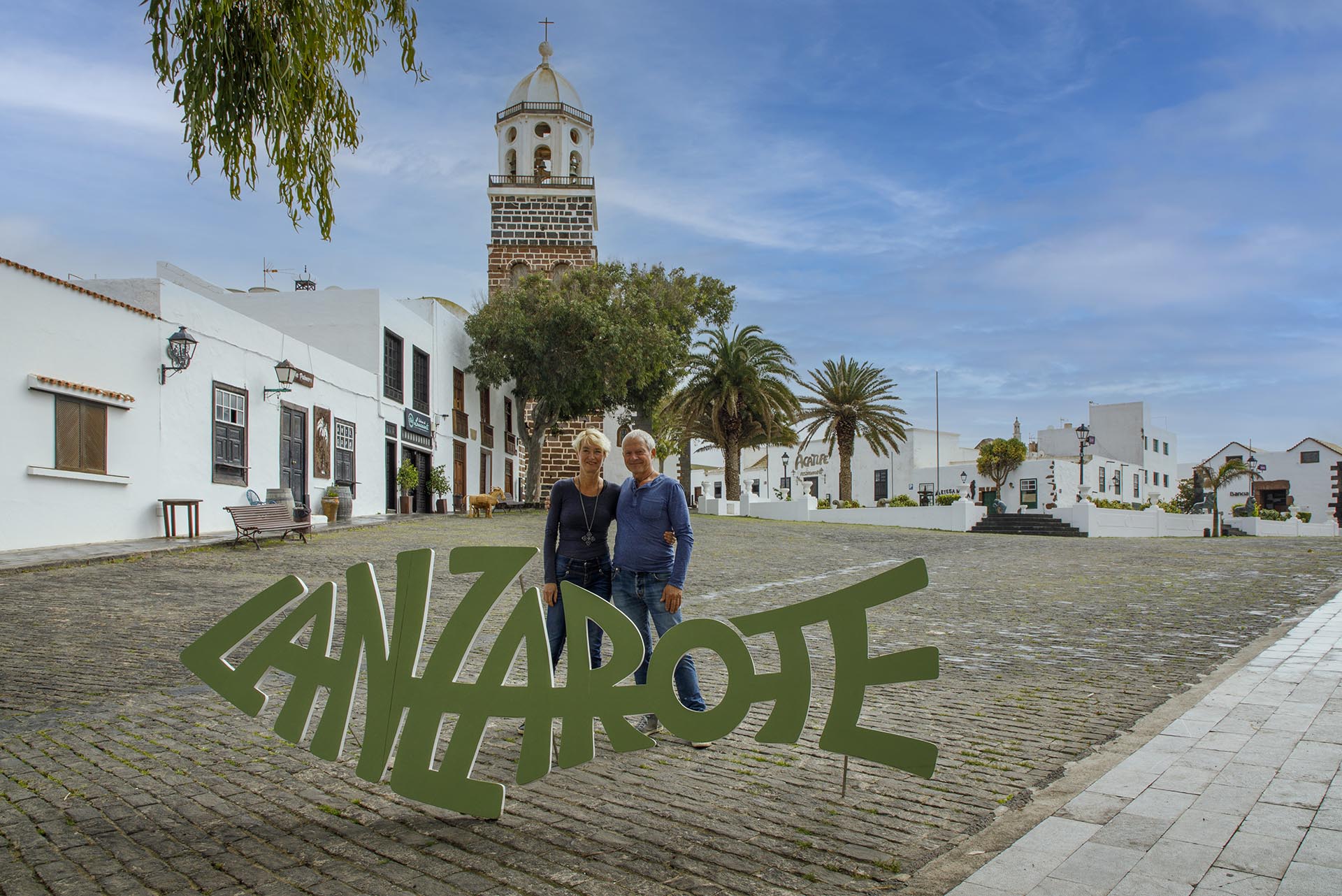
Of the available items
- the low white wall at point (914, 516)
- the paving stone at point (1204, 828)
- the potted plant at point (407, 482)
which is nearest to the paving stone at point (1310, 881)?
the paving stone at point (1204, 828)

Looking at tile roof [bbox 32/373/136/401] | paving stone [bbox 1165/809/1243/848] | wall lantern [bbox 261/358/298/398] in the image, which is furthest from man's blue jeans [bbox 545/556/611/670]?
wall lantern [bbox 261/358/298/398]

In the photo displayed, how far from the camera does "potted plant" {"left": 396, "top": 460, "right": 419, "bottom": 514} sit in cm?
2616

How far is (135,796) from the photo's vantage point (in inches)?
161

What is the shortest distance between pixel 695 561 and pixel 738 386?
69.0 ft

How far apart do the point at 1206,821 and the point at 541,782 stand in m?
2.70

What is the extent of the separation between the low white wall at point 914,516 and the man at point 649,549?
98.1ft

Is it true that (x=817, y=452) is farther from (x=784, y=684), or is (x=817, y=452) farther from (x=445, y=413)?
(x=784, y=684)

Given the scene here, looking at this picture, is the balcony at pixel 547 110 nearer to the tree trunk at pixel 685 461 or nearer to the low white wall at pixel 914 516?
the tree trunk at pixel 685 461

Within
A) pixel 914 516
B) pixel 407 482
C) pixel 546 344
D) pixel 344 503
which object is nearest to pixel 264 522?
pixel 344 503

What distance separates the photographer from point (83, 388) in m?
13.9

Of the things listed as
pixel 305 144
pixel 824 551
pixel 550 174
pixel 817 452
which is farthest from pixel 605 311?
pixel 817 452

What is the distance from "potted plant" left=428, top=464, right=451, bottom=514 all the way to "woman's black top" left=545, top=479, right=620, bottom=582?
2388cm

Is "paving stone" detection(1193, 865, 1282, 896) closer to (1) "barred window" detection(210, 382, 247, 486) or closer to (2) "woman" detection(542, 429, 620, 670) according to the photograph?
(2) "woman" detection(542, 429, 620, 670)

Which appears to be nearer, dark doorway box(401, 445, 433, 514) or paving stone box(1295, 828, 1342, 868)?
paving stone box(1295, 828, 1342, 868)
